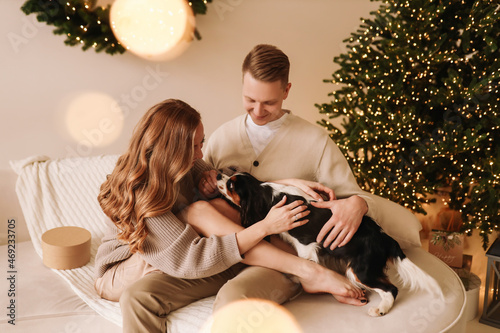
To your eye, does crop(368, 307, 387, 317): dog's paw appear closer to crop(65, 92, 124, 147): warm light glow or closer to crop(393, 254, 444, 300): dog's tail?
crop(393, 254, 444, 300): dog's tail

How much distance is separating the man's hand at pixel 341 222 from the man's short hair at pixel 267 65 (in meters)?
0.50

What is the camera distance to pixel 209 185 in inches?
66.5

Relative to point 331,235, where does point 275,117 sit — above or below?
above

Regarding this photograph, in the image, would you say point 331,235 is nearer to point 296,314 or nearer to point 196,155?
point 296,314

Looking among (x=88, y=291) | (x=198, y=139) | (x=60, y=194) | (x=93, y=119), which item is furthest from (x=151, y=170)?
(x=93, y=119)

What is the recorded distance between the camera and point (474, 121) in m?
2.13

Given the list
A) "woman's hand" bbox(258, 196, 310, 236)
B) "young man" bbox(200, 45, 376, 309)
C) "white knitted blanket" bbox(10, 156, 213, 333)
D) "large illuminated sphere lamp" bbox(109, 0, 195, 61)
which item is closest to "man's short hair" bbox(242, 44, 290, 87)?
"young man" bbox(200, 45, 376, 309)

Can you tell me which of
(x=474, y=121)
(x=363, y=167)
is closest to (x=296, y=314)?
(x=363, y=167)

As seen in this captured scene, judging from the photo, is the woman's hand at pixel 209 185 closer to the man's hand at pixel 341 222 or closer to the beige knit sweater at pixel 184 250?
the beige knit sweater at pixel 184 250

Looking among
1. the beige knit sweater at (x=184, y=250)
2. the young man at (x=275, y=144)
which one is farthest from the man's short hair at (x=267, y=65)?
the beige knit sweater at (x=184, y=250)

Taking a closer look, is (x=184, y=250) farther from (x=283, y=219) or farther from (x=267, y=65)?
(x=267, y=65)

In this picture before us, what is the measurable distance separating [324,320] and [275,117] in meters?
0.85

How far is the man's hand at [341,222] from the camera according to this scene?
149 cm

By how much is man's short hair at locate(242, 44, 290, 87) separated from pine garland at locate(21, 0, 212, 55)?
110 cm
